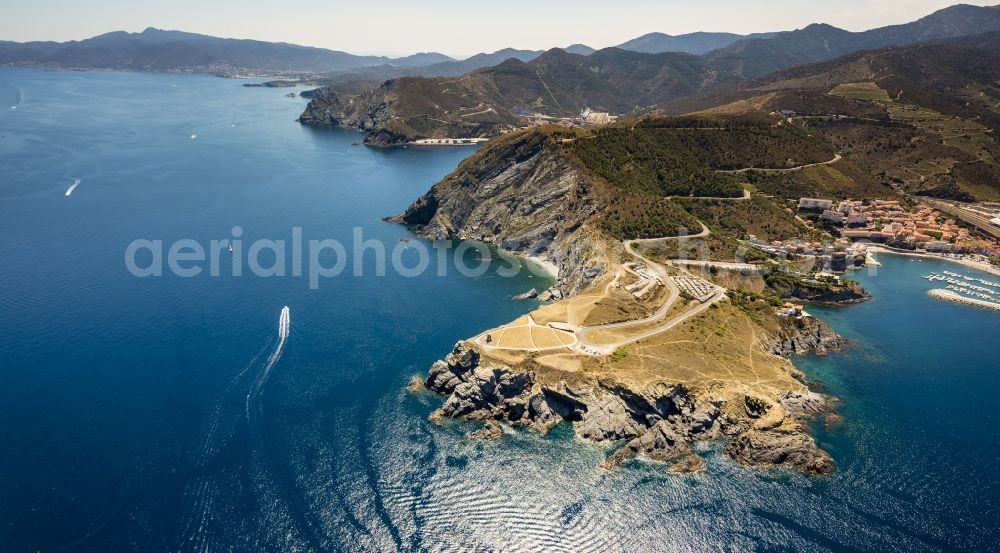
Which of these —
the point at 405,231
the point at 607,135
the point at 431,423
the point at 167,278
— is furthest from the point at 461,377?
the point at 607,135

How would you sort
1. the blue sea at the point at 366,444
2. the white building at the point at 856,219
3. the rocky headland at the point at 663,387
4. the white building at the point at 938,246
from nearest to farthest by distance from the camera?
1. the blue sea at the point at 366,444
2. the rocky headland at the point at 663,387
3. the white building at the point at 938,246
4. the white building at the point at 856,219

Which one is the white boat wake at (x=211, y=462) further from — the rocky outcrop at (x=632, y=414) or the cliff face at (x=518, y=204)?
the cliff face at (x=518, y=204)

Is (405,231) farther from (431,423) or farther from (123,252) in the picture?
(431,423)

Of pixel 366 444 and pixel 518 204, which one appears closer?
pixel 366 444

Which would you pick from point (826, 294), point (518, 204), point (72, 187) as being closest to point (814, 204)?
point (826, 294)

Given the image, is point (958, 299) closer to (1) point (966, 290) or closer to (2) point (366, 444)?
(1) point (966, 290)

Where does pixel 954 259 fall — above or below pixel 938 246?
below

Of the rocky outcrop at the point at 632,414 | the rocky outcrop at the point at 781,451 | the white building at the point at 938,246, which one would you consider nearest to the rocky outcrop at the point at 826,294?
the rocky outcrop at the point at 632,414
